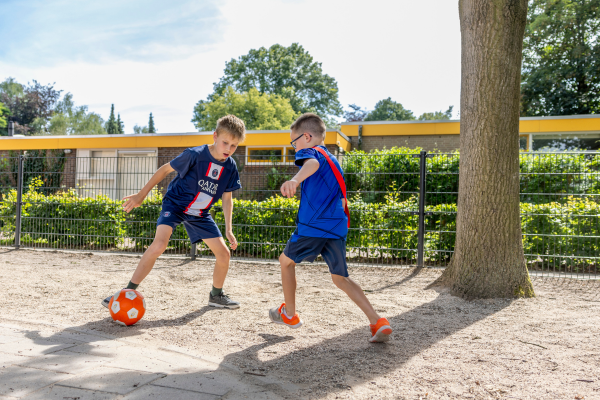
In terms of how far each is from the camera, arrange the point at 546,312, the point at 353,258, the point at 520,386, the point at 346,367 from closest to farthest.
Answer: the point at 520,386 < the point at 346,367 < the point at 546,312 < the point at 353,258

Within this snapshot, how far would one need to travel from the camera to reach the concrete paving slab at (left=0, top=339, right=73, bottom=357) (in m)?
2.85

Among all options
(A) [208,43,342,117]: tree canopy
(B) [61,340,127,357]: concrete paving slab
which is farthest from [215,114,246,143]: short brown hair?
(A) [208,43,342,117]: tree canopy

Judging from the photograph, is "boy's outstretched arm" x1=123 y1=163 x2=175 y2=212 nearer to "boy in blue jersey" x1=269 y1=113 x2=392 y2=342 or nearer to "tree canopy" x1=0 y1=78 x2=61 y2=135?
"boy in blue jersey" x1=269 y1=113 x2=392 y2=342

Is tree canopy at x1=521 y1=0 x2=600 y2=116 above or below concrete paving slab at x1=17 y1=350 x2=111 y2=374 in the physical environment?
above

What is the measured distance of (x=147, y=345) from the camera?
10.3 feet

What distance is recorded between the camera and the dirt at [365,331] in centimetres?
254

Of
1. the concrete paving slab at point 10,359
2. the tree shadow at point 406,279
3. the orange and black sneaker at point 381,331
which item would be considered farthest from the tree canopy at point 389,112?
the concrete paving slab at point 10,359

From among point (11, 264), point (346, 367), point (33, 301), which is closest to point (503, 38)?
point (346, 367)

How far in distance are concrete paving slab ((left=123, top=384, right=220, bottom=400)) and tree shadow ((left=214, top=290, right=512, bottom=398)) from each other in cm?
53

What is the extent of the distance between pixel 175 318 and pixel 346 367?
1.87 m

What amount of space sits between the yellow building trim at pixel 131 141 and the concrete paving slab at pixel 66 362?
1294 centimetres

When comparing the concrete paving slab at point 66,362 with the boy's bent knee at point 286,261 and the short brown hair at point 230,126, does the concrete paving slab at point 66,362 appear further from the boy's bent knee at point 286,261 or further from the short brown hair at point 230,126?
the short brown hair at point 230,126

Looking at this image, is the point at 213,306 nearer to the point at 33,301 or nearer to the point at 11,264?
the point at 33,301

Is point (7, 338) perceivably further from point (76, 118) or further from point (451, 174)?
point (76, 118)
